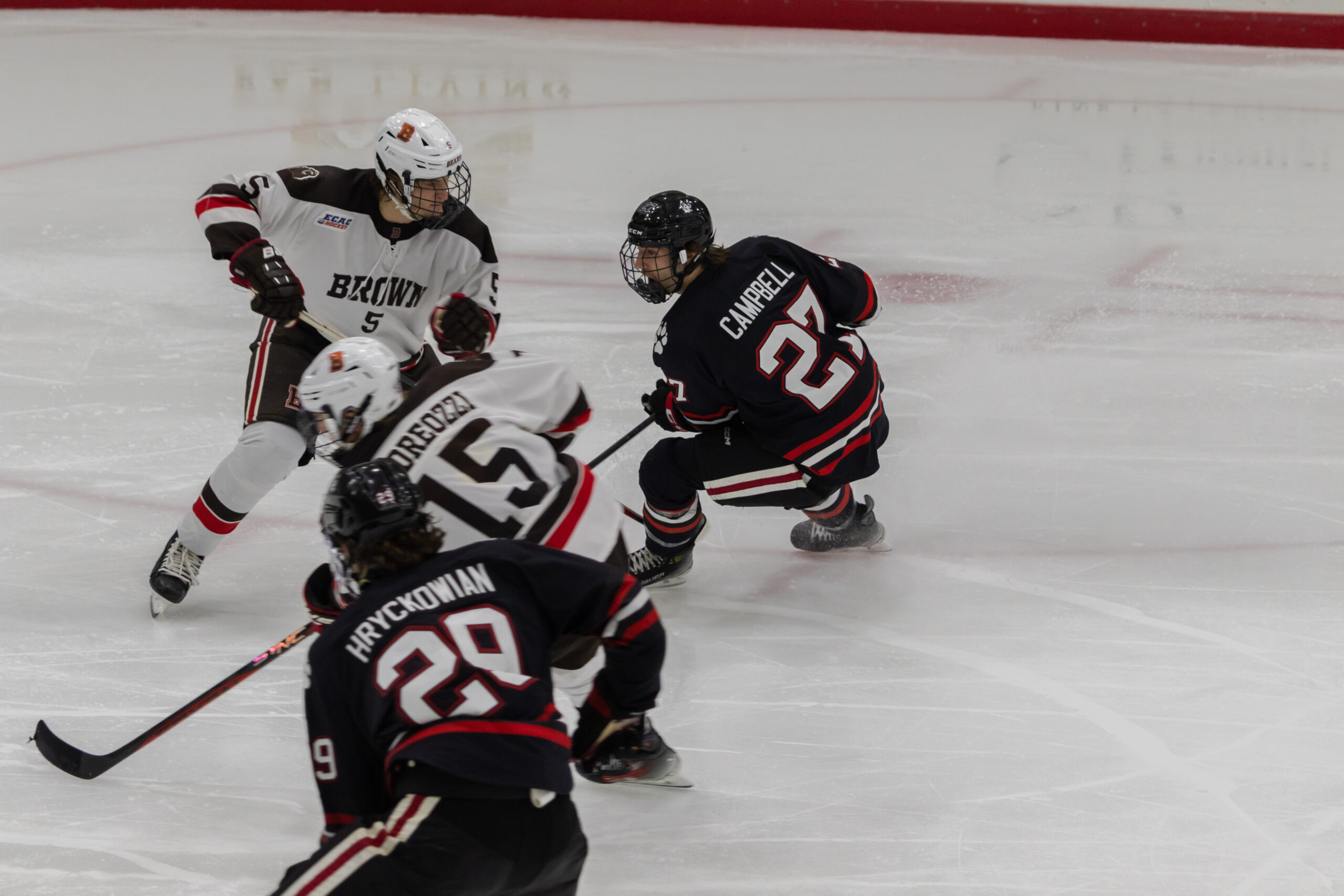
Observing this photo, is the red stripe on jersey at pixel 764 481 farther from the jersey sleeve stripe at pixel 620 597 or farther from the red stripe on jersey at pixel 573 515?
the jersey sleeve stripe at pixel 620 597

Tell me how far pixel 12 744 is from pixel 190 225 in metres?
2.98

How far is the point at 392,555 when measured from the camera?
5.66 ft

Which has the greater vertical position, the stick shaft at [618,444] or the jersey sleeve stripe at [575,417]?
the jersey sleeve stripe at [575,417]

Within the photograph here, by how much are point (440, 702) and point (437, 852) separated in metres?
0.17

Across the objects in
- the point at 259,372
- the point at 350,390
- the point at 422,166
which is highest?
the point at 422,166

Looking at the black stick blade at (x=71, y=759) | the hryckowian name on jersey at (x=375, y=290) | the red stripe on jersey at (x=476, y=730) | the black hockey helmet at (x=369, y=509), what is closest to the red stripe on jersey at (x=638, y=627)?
the red stripe on jersey at (x=476, y=730)

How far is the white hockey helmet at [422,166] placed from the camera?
2.87 metres

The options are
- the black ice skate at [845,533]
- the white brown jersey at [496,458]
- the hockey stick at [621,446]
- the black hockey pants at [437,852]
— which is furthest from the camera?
the hockey stick at [621,446]

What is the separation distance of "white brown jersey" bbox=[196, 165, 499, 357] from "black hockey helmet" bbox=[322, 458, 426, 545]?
1.34m

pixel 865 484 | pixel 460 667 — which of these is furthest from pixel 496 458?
pixel 865 484

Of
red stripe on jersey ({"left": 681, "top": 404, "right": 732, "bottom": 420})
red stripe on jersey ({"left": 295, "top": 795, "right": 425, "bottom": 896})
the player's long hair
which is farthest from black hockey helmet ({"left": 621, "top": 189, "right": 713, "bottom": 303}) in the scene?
red stripe on jersey ({"left": 295, "top": 795, "right": 425, "bottom": 896})

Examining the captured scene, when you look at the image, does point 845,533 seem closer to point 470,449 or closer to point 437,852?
point 470,449

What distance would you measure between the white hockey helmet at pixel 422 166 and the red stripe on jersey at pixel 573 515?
0.89m

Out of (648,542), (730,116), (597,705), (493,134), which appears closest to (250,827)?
(597,705)
